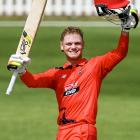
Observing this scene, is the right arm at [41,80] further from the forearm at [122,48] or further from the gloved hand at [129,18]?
the gloved hand at [129,18]

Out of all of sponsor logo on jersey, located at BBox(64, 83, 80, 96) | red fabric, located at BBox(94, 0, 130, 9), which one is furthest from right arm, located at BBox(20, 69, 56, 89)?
red fabric, located at BBox(94, 0, 130, 9)

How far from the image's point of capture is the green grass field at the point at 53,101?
428 inches

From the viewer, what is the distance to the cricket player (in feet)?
23.0

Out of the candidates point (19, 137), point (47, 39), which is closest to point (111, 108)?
point (19, 137)

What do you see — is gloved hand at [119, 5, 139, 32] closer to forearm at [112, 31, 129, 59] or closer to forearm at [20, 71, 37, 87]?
forearm at [112, 31, 129, 59]

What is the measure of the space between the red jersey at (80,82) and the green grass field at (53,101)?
3249mm

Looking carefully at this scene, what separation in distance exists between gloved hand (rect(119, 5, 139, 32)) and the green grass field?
3596 mm

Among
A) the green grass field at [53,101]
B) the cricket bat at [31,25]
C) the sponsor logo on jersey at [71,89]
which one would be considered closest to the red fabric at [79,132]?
the sponsor logo on jersey at [71,89]

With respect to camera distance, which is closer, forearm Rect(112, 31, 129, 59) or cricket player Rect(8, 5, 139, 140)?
cricket player Rect(8, 5, 139, 140)

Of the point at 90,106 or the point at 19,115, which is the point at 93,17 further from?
the point at 90,106

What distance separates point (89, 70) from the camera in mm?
7215

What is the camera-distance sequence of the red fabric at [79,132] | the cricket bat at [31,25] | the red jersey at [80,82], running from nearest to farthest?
the red fabric at [79,132] → the red jersey at [80,82] → the cricket bat at [31,25]

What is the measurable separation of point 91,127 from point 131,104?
5.93m

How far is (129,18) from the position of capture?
711cm
